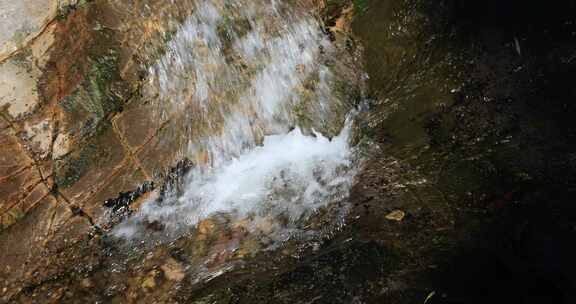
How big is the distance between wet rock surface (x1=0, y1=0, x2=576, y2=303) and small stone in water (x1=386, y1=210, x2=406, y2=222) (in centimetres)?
1

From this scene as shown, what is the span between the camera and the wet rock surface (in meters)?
3.36

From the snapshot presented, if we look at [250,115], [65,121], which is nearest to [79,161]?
[65,121]

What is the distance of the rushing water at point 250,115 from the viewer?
3779mm

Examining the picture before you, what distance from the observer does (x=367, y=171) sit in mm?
4102

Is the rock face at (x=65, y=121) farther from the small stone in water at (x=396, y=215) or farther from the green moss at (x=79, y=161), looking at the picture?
the small stone in water at (x=396, y=215)

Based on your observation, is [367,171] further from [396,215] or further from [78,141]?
[78,141]

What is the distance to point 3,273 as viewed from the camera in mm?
3652

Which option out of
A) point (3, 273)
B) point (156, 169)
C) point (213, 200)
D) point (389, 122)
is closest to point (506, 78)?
point (389, 122)

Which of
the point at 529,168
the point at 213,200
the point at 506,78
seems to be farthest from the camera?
the point at 213,200

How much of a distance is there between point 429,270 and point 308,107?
Answer: 67.0 inches

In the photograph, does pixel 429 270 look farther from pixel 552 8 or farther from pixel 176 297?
pixel 552 8

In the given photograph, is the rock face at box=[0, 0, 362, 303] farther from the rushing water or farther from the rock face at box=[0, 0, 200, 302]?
the rushing water

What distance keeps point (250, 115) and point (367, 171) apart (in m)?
1.09

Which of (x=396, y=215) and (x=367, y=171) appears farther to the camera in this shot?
(x=367, y=171)
